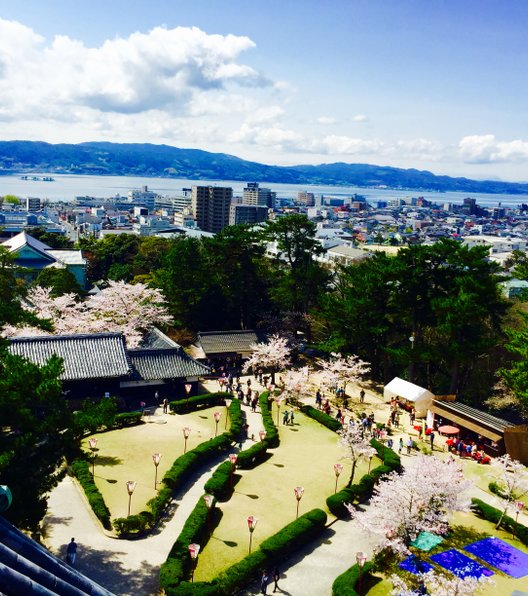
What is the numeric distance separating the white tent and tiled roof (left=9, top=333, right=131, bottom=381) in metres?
18.7

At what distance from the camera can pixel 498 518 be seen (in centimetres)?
2361

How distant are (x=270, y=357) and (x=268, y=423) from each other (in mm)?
10442

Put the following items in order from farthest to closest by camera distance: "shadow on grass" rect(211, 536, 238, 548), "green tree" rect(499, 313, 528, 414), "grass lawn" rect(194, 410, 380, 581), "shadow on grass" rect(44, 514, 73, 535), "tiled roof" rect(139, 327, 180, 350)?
"tiled roof" rect(139, 327, 180, 350)
"green tree" rect(499, 313, 528, 414)
"shadow on grass" rect(44, 514, 73, 535)
"shadow on grass" rect(211, 536, 238, 548)
"grass lawn" rect(194, 410, 380, 581)

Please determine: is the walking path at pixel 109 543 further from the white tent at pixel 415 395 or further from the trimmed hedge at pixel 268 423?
the white tent at pixel 415 395

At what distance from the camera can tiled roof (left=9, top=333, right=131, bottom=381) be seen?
33250mm

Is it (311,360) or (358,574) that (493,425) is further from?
(311,360)

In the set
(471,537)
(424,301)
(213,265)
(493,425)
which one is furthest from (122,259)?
(471,537)

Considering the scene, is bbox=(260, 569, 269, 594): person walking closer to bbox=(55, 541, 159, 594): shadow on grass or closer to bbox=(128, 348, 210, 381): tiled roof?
bbox=(55, 541, 159, 594): shadow on grass

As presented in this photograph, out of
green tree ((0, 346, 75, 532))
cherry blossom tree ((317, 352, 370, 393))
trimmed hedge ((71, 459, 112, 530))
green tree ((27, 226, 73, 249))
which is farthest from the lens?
green tree ((27, 226, 73, 249))

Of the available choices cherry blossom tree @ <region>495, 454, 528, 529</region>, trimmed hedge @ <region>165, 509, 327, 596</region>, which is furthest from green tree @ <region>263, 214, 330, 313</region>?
trimmed hedge @ <region>165, 509, 327, 596</region>

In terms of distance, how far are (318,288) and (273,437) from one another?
22.1m

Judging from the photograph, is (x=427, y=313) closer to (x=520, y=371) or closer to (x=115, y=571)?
(x=520, y=371)

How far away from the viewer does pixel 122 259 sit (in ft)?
266

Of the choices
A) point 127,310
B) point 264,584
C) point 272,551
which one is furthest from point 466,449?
point 127,310
